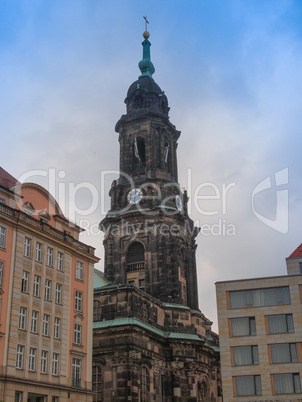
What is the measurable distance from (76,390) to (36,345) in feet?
18.6

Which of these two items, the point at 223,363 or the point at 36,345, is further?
the point at 223,363

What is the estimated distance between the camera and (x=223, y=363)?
49.8 m

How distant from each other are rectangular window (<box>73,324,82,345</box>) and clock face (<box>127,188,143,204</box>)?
105ft

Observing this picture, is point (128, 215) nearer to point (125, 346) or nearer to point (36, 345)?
point (125, 346)

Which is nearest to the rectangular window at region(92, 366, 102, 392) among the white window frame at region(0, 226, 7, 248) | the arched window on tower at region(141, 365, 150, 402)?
the arched window on tower at region(141, 365, 150, 402)

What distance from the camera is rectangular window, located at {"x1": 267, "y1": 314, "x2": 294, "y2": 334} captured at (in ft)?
161

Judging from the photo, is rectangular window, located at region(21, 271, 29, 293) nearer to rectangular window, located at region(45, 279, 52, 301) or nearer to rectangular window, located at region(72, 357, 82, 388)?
rectangular window, located at region(45, 279, 52, 301)

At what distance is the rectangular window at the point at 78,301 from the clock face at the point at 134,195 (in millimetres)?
29952

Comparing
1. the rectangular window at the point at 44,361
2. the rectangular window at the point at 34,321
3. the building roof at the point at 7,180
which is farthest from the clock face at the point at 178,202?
the rectangular window at the point at 44,361

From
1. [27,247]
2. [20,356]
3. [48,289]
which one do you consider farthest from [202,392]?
[27,247]

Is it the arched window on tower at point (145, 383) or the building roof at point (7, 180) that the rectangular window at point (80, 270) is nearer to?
the building roof at point (7, 180)

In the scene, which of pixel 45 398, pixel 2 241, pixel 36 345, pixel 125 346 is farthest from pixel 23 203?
pixel 125 346

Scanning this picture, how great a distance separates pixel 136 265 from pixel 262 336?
2860 centimetres

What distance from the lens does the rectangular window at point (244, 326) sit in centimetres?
5031
